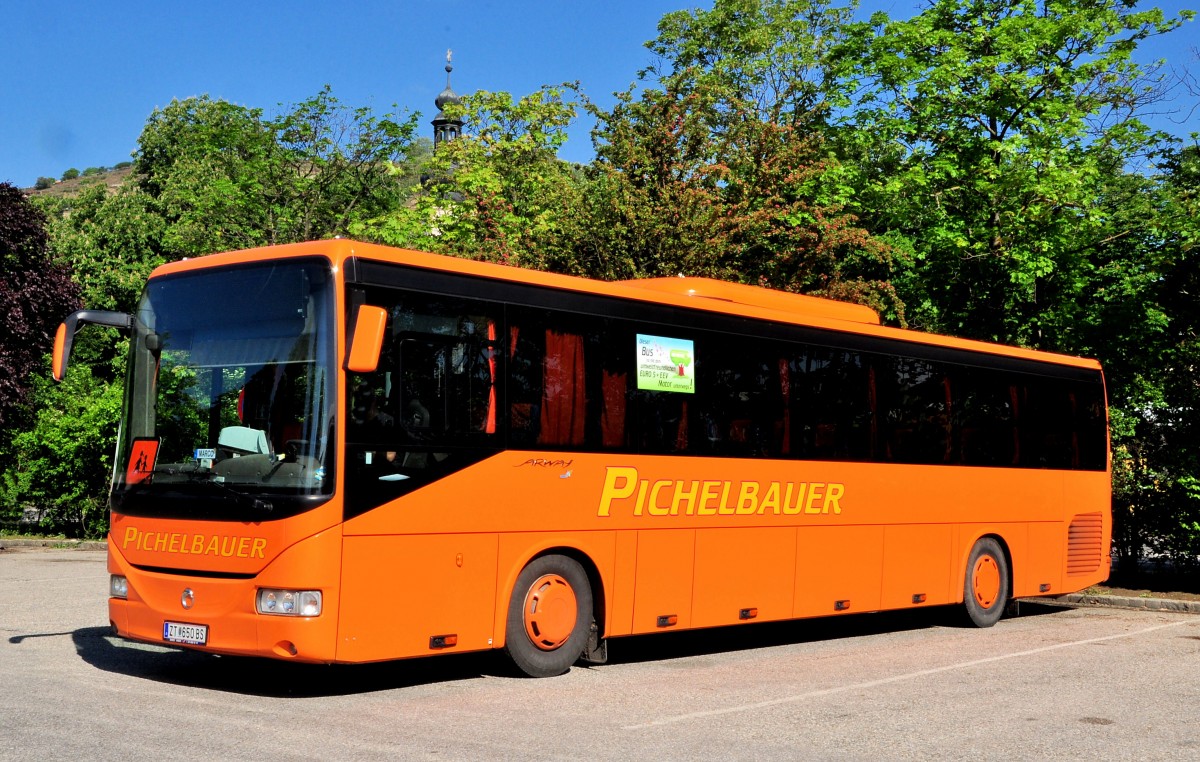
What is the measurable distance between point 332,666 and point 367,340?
Answer: 3.81 m

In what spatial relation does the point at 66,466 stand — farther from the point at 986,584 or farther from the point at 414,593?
the point at 414,593


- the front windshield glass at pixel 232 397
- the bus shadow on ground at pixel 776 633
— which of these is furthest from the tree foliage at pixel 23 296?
the front windshield glass at pixel 232 397

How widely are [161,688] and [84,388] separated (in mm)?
22571

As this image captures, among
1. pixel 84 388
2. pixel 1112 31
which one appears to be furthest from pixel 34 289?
pixel 1112 31

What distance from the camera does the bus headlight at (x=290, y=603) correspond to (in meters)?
8.94

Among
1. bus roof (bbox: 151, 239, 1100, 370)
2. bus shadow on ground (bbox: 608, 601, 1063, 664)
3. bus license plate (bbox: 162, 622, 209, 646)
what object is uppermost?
bus roof (bbox: 151, 239, 1100, 370)

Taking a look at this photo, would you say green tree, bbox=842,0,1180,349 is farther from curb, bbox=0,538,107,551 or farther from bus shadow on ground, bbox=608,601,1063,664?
curb, bbox=0,538,107,551

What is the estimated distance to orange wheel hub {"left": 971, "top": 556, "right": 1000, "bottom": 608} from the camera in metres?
16.0

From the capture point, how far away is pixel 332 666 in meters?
11.4

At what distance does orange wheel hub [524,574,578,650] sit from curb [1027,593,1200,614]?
35.9 feet

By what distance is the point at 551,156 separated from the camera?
4294cm

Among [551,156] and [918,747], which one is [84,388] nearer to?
[551,156]

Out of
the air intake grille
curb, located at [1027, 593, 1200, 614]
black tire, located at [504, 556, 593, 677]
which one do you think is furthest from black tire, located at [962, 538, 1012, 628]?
black tire, located at [504, 556, 593, 677]

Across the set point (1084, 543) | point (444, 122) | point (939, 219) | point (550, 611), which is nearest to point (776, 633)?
point (550, 611)
